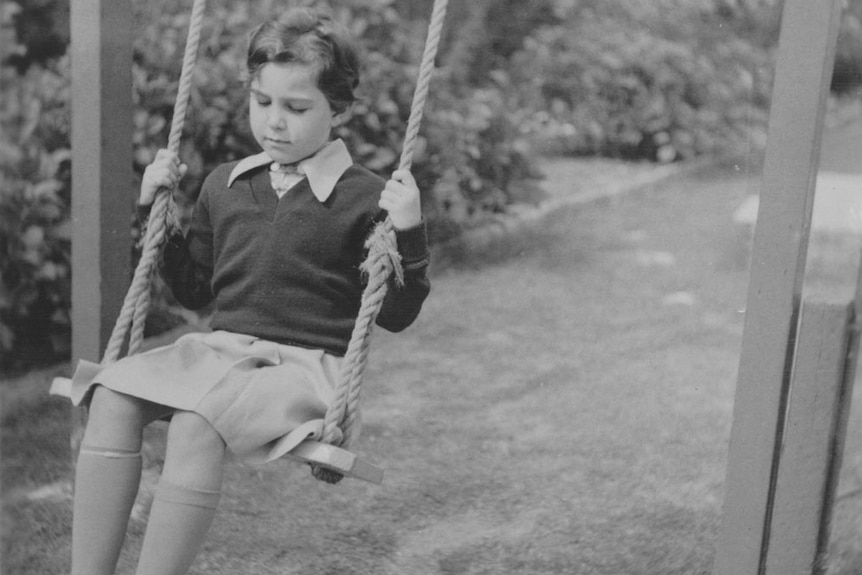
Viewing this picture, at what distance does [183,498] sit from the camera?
6.72 ft

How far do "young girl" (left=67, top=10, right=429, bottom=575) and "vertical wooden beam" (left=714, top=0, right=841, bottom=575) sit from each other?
0.65 metres

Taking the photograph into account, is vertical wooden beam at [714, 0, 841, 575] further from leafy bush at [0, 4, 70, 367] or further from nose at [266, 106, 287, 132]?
leafy bush at [0, 4, 70, 367]

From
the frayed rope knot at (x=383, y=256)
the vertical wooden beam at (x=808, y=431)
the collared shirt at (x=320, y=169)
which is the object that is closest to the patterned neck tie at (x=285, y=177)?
the collared shirt at (x=320, y=169)

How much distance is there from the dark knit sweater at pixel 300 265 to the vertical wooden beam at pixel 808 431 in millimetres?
747

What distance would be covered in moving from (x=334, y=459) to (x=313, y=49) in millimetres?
821

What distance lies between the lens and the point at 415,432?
12.0 ft

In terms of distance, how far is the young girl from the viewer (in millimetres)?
2082

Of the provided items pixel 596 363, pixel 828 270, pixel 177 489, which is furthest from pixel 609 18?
pixel 177 489

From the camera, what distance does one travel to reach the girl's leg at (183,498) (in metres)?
2.05

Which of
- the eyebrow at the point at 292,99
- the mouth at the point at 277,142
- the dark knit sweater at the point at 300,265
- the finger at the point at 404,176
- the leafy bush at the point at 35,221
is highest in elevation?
the eyebrow at the point at 292,99

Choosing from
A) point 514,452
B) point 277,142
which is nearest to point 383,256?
point 277,142

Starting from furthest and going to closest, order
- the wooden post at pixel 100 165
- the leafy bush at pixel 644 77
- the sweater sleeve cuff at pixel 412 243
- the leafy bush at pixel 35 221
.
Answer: the leafy bush at pixel 644 77, the leafy bush at pixel 35 221, the wooden post at pixel 100 165, the sweater sleeve cuff at pixel 412 243

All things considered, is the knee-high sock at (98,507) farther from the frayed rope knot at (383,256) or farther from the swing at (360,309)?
the frayed rope knot at (383,256)

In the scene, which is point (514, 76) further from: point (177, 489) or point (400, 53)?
point (177, 489)
